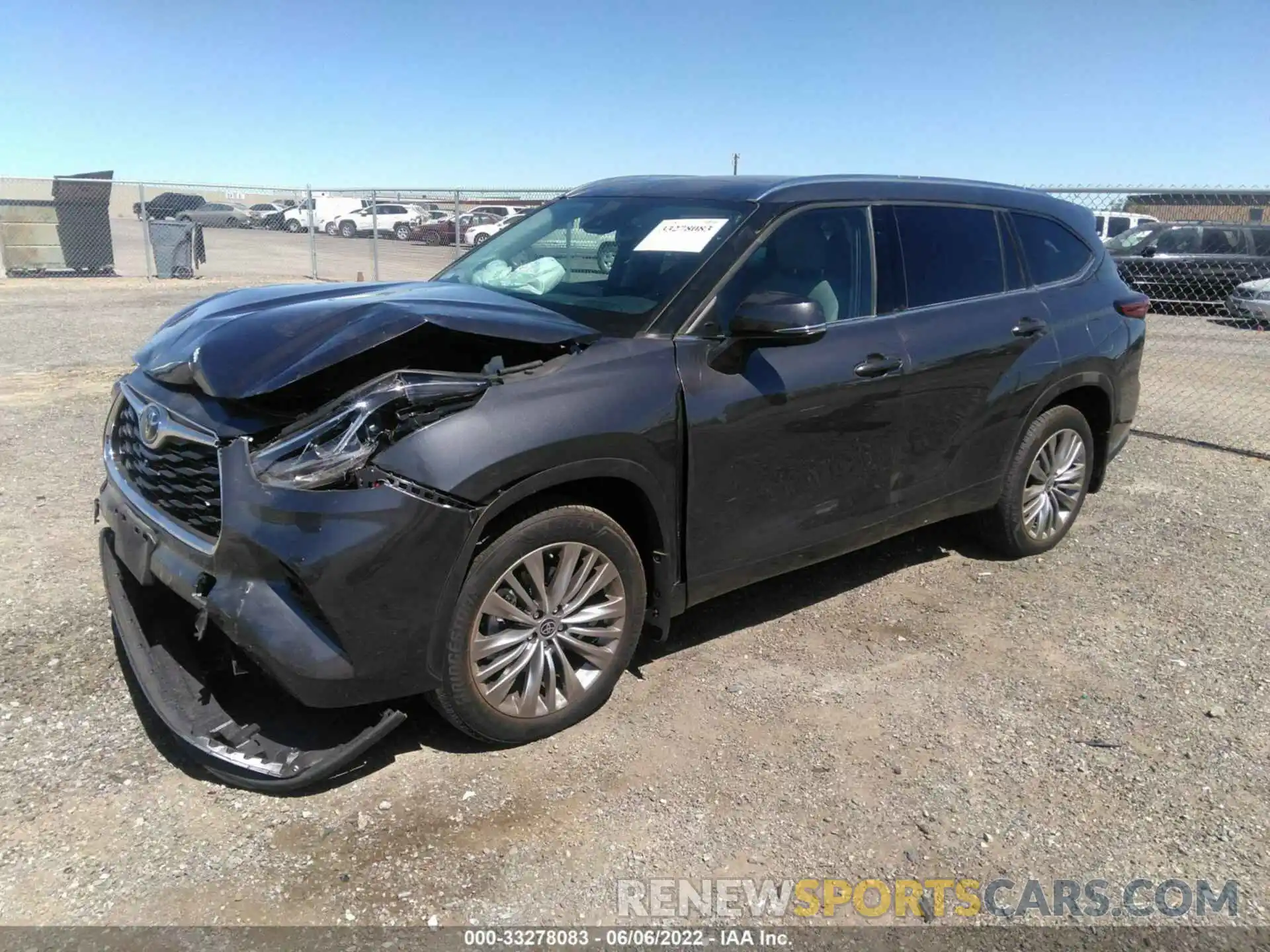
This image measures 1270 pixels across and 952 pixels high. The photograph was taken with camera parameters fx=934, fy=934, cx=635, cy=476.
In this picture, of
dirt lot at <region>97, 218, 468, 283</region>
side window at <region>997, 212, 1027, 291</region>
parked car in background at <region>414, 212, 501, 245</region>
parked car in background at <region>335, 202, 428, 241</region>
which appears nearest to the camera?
side window at <region>997, 212, 1027, 291</region>

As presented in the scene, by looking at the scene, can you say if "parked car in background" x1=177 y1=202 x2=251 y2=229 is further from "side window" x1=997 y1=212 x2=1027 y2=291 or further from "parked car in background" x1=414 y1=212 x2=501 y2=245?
"side window" x1=997 y1=212 x2=1027 y2=291

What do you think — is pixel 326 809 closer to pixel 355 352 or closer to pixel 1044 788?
pixel 355 352

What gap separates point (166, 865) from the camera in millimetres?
2652

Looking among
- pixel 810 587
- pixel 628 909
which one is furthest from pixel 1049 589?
pixel 628 909

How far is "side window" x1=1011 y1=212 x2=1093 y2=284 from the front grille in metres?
4.02

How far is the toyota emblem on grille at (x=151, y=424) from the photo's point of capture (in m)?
3.06

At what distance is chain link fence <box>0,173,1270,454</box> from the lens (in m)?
9.34

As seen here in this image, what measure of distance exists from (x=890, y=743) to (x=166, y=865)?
7.83ft

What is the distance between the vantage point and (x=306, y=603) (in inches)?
105

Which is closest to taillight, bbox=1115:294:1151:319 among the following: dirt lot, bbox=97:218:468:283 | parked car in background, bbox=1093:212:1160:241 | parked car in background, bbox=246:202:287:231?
dirt lot, bbox=97:218:468:283

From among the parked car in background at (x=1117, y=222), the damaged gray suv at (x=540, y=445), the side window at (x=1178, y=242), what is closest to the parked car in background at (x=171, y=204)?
the side window at (x=1178, y=242)

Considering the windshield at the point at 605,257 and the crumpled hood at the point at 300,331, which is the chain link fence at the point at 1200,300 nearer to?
the windshield at the point at 605,257

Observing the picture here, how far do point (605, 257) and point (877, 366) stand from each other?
1.24m

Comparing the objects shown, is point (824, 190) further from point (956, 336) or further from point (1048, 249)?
point (1048, 249)
